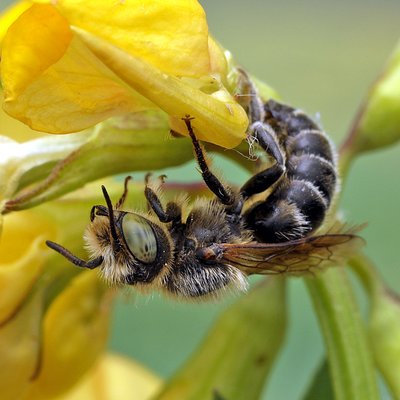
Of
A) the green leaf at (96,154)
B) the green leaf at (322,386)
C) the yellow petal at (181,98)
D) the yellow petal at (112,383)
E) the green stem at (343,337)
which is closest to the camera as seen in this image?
the yellow petal at (181,98)

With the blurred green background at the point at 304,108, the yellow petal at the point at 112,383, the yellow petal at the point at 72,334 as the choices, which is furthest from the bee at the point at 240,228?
the yellow petal at the point at 112,383

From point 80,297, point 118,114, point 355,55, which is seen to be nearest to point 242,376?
point 80,297

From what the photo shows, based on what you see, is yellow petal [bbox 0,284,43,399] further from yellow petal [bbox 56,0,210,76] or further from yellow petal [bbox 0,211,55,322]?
yellow petal [bbox 56,0,210,76]

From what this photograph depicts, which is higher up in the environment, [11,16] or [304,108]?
[11,16]

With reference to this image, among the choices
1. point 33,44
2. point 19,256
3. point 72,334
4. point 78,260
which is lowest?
point 72,334

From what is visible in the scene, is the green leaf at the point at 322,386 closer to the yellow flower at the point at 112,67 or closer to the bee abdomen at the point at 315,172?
the bee abdomen at the point at 315,172

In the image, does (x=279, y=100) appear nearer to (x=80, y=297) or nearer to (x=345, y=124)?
(x=80, y=297)

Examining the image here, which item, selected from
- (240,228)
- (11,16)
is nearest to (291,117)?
(240,228)

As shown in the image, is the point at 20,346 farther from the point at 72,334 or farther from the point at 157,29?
the point at 157,29
